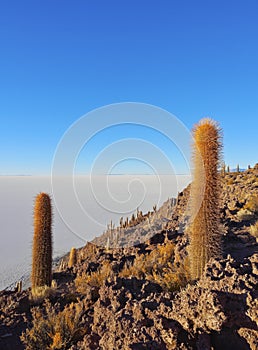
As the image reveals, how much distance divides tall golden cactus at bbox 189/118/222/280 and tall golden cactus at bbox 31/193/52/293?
402cm

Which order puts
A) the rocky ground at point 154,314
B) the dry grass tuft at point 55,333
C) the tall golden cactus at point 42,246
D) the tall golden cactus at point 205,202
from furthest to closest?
1. the tall golden cactus at point 42,246
2. the tall golden cactus at point 205,202
3. the dry grass tuft at point 55,333
4. the rocky ground at point 154,314

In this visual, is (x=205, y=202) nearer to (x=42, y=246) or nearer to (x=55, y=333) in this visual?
(x=55, y=333)

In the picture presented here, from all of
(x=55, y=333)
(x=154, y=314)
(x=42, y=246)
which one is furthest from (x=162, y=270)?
(x=154, y=314)

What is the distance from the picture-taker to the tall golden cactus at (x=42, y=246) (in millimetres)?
8008

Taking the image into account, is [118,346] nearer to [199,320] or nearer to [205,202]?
[199,320]

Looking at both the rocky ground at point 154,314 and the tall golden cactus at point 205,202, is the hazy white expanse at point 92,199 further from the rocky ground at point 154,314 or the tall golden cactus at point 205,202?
the rocky ground at point 154,314

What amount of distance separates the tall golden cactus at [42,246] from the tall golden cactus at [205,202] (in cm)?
402

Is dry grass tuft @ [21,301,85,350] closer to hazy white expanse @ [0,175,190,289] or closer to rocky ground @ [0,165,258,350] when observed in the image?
rocky ground @ [0,165,258,350]

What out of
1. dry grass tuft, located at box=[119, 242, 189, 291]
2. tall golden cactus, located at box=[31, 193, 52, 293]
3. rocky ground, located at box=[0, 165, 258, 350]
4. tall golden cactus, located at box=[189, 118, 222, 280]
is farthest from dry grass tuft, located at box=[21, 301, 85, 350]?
tall golden cactus, located at box=[31, 193, 52, 293]

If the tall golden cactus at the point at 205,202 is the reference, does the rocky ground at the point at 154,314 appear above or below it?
below

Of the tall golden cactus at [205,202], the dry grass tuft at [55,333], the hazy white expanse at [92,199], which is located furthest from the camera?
the hazy white expanse at [92,199]

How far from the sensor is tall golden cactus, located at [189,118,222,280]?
591 centimetres

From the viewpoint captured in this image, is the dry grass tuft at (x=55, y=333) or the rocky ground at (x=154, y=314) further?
the dry grass tuft at (x=55, y=333)

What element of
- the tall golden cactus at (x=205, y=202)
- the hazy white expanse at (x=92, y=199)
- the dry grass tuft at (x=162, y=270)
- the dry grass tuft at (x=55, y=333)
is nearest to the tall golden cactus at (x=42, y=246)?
the hazy white expanse at (x=92, y=199)
